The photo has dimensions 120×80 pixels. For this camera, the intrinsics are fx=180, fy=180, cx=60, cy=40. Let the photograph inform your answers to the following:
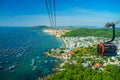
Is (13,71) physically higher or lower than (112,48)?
lower

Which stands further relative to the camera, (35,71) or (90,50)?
(90,50)

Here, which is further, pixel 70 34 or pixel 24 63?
pixel 70 34

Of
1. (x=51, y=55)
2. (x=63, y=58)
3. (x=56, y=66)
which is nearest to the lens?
(x=56, y=66)

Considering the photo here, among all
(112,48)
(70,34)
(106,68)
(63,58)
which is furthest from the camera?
(70,34)

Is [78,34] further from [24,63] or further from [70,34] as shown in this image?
[24,63]

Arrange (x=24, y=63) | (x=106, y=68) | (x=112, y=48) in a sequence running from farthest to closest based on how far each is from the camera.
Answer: (x=24, y=63) → (x=106, y=68) → (x=112, y=48)

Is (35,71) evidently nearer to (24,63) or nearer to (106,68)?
(24,63)

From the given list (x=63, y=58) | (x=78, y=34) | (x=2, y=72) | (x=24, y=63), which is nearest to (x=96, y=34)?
(x=78, y=34)

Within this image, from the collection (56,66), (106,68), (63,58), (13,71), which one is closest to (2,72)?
(13,71)

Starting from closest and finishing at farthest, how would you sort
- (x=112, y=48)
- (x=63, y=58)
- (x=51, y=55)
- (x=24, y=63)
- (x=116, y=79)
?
(x=112, y=48) < (x=116, y=79) < (x=24, y=63) < (x=63, y=58) < (x=51, y=55)
